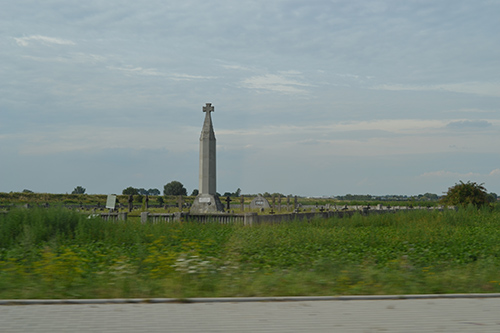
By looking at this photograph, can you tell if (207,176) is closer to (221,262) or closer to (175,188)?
(221,262)

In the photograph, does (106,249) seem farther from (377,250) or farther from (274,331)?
(274,331)

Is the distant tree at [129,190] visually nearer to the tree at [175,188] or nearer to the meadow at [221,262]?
the tree at [175,188]

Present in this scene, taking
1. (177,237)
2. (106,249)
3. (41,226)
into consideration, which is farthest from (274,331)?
(41,226)

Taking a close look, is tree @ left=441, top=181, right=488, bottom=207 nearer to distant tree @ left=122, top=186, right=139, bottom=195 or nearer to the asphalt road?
the asphalt road

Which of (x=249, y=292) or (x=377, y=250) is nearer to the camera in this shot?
(x=249, y=292)

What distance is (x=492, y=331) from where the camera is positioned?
4973 mm

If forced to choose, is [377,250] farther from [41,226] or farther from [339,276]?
[41,226]

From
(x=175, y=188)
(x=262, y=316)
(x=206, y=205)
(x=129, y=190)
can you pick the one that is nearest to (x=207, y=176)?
(x=206, y=205)

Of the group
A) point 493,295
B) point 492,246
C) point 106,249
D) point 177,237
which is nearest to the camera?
point 493,295

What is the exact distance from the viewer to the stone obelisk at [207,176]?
1139 inches

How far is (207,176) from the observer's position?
96.4 ft

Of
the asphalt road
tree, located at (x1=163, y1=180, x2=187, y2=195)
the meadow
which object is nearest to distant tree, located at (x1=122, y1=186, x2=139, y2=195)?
tree, located at (x1=163, y1=180, x2=187, y2=195)

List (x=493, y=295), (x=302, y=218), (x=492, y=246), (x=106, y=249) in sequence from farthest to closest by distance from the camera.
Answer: (x=302, y=218)
(x=492, y=246)
(x=106, y=249)
(x=493, y=295)

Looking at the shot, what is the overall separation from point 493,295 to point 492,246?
870 cm
